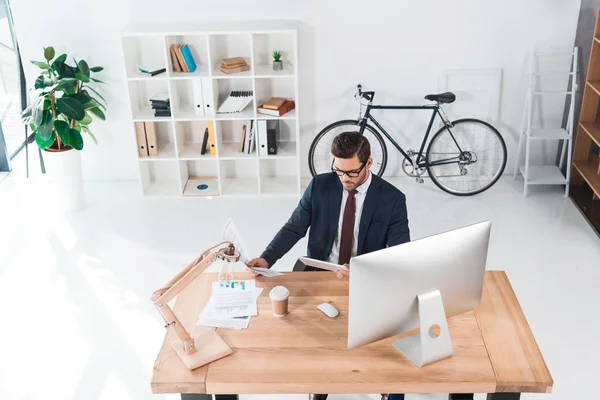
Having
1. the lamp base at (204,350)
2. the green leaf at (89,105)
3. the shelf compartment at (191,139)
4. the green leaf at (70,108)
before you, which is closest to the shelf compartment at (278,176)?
the shelf compartment at (191,139)

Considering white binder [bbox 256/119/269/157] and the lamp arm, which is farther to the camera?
white binder [bbox 256/119/269/157]

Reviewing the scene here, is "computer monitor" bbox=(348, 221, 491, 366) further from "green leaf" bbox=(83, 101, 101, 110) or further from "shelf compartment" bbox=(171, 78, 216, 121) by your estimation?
"green leaf" bbox=(83, 101, 101, 110)

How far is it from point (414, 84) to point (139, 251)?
2.62 m

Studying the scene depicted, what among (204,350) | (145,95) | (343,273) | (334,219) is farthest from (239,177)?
(204,350)

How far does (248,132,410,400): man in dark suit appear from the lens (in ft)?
10.6

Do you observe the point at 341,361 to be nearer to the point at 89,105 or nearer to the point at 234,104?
the point at 234,104

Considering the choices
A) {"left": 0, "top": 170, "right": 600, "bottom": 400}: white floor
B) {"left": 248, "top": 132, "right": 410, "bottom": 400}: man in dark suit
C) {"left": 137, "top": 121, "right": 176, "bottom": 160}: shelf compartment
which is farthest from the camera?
{"left": 137, "top": 121, "right": 176, "bottom": 160}: shelf compartment

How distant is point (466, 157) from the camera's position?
5551mm

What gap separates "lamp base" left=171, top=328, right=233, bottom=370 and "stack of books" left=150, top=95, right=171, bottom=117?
3111 millimetres

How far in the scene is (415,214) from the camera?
5.34 meters

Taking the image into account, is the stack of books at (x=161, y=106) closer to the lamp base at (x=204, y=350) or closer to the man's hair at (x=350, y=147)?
the man's hair at (x=350, y=147)

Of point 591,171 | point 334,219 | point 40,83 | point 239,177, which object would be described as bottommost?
point 239,177

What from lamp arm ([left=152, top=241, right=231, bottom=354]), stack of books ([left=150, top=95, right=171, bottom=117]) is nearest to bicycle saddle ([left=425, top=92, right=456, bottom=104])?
stack of books ([left=150, top=95, right=171, bottom=117])

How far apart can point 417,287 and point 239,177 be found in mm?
3706
